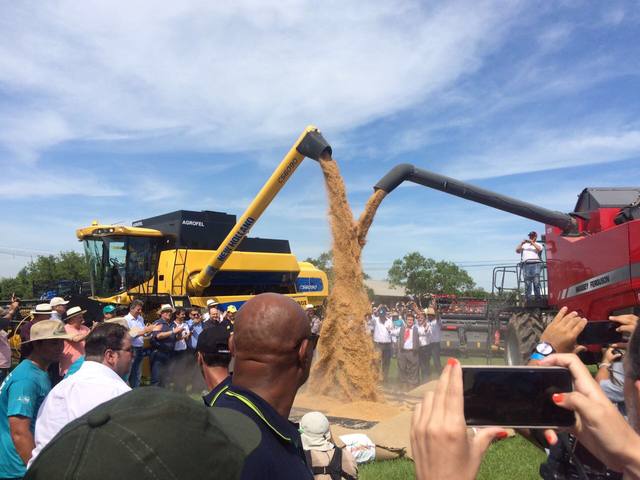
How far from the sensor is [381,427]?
729 centimetres

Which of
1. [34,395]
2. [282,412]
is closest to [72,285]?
[34,395]

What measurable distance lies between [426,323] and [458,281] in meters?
68.1

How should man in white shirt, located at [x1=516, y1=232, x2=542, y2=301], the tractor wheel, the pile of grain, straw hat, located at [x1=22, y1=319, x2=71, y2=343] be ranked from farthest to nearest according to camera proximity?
man in white shirt, located at [x1=516, y1=232, x2=542, y2=301] → the tractor wheel → the pile of grain → straw hat, located at [x1=22, y1=319, x2=71, y2=343]

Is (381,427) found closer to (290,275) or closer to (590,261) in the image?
(590,261)

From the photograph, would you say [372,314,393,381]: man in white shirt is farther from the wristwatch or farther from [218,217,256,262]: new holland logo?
the wristwatch

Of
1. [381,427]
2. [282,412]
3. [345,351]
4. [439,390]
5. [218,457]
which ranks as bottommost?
[381,427]

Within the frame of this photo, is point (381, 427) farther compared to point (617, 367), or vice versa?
point (381, 427)

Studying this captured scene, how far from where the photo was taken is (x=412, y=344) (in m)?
13.2

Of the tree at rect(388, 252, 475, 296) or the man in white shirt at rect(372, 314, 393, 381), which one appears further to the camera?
the tree at rect(388, 252, 475, 296)

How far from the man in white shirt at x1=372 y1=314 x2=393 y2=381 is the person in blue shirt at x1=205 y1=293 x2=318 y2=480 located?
12.0 m

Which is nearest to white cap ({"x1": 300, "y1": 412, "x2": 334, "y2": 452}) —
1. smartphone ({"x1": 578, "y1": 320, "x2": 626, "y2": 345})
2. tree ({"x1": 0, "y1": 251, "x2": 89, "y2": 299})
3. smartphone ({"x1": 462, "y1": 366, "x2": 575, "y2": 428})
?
smartphone ({"x1": 578, "y1": 320, "x2": 626, "y2": 345})

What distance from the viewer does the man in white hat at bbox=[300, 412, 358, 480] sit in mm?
3125

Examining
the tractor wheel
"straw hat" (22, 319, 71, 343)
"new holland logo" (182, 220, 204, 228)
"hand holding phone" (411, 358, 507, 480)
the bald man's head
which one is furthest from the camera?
"new holland logo" (182, 220, 204, 228)

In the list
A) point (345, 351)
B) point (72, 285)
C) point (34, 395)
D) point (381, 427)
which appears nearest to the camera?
point (34, 395)
